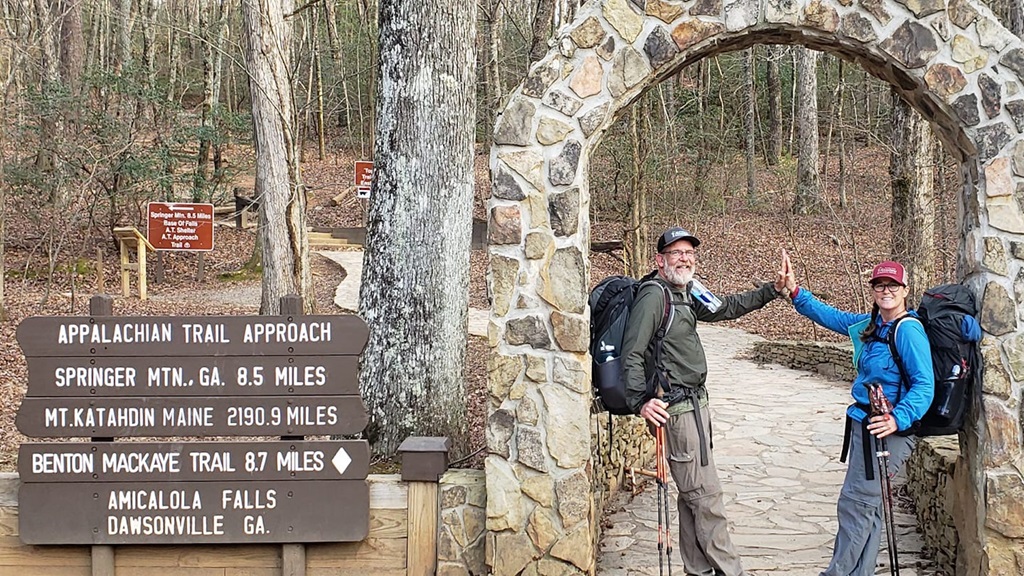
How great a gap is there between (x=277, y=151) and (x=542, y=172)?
24.4 feet

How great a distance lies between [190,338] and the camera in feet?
17.4

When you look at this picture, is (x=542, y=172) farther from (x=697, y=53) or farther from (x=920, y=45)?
(x=920, y=45)

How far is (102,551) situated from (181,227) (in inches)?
512

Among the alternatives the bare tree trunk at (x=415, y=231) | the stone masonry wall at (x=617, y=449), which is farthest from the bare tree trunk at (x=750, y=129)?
the bare tree trunk at (x=415, y=231)

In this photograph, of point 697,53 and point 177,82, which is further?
point 177,82

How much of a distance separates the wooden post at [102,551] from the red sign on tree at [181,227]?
1262cm

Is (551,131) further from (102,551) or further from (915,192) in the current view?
(915,192)

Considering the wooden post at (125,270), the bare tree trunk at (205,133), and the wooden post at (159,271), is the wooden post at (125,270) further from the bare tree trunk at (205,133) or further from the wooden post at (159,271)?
the bare tree trunk at (205,133)

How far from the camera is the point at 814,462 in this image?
862 centimetres

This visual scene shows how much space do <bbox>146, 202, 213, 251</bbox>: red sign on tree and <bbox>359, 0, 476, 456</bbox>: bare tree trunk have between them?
440 inches

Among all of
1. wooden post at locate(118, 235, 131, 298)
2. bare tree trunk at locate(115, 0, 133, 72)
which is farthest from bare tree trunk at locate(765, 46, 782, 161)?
wooden post at locate(118, 235, 131, 298)

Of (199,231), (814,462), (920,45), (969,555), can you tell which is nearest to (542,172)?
(920,45)

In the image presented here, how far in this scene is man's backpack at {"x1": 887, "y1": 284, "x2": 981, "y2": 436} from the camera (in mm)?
5016

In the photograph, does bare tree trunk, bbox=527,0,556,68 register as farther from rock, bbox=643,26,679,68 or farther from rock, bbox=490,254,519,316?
rock, bbox=490,254,519,316
